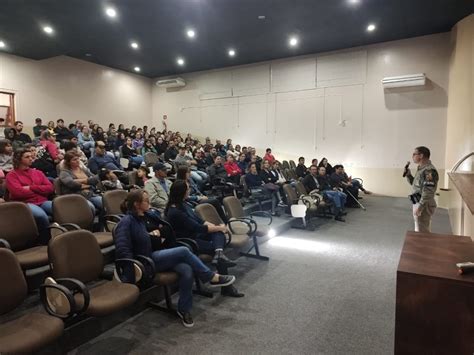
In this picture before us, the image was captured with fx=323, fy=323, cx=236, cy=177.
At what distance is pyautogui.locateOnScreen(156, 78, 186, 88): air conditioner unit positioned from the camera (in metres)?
12.2

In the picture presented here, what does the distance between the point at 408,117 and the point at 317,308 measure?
25.5ft

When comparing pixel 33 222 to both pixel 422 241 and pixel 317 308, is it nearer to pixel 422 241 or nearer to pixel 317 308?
pixel 317 308

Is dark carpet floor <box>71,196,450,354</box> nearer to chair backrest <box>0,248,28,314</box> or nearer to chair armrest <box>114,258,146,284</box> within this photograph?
chair armrest <box>114,258,146,284</box>

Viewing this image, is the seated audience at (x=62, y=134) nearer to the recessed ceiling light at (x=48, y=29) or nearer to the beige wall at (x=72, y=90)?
the recessed ceiling light at (x=48, y=29)

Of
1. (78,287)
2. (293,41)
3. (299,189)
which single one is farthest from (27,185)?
(293,41)

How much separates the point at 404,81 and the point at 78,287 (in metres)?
9.26

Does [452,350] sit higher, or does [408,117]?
[408,117]

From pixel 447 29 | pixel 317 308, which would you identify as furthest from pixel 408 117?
pixel 317 308

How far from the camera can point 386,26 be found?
305 inches

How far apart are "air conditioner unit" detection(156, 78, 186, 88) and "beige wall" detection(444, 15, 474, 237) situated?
8603mm

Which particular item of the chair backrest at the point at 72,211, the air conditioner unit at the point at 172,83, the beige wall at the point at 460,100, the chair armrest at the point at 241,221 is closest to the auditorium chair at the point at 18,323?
the chair backrest at the point at 72,211

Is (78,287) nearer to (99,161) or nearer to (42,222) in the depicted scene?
(42,222)

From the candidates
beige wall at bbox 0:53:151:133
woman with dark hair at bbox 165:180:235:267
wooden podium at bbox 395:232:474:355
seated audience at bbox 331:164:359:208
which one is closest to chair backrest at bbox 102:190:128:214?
woman with dark hair at bbox 165:180:235:267

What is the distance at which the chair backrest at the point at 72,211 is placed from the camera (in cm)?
300
